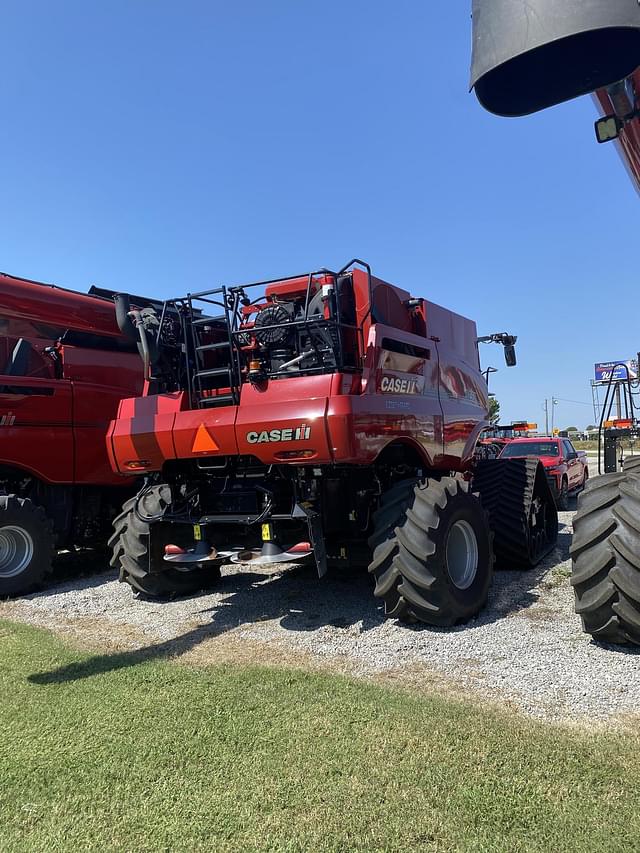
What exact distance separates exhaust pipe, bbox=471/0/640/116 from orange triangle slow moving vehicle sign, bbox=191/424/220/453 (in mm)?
4186

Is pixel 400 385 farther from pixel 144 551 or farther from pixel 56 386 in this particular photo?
pixel 56 386

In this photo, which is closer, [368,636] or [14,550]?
[368,636]

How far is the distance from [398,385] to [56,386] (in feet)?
16.2

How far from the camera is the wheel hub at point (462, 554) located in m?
5.61

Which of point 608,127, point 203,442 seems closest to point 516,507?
point 203,442

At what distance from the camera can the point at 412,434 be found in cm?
584

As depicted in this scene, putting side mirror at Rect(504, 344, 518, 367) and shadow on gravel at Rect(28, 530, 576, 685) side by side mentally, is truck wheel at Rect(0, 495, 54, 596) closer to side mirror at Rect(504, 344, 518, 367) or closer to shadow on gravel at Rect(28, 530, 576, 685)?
shadow on gravel at Rect(28, 530, 576, 685)

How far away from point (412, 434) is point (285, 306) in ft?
5.59

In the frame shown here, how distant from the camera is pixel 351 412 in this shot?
16.2ft

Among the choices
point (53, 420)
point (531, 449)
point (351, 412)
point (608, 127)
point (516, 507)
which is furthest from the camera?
point (531, 449)

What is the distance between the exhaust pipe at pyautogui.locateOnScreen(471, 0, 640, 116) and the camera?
4.58 ft

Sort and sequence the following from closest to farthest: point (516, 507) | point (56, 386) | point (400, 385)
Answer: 1. point (400, 385)
2. point (516, 507)
3. point (56, 386)

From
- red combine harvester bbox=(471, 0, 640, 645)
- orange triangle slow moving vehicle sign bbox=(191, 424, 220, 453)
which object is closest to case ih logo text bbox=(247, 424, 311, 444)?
orange triangle slow moving vehicle sign bbox=(191, 424, 220, 453)

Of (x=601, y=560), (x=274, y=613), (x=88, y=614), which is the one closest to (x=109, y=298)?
(x=88, y=614)
